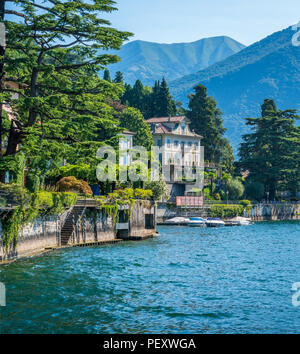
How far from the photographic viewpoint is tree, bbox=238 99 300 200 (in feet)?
339

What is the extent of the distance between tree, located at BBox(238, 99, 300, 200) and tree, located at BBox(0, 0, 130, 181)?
6963cm

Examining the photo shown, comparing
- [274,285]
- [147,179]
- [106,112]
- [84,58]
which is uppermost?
[84,58]

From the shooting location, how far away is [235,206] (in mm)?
94688

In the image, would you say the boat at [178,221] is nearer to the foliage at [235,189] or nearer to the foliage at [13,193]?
the foliage at [235,189]

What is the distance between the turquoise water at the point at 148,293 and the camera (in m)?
18.7

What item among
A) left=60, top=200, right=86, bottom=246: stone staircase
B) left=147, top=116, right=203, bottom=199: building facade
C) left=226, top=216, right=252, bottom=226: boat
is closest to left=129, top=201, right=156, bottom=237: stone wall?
left=60, top=200, right=86, bottom=246: stone staircase

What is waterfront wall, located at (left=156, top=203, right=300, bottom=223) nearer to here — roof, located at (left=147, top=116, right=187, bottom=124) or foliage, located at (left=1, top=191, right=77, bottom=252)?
roof, located at (left=147, top=116, right=187, bottom=124)

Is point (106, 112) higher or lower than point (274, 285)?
higher

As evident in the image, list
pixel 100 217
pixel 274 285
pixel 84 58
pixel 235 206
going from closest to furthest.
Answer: pixel 274 285
pixel 84 58
pixel 100 217
pixel 235 206

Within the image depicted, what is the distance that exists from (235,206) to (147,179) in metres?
32.4

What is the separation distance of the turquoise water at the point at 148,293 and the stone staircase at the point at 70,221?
7.10 feet
